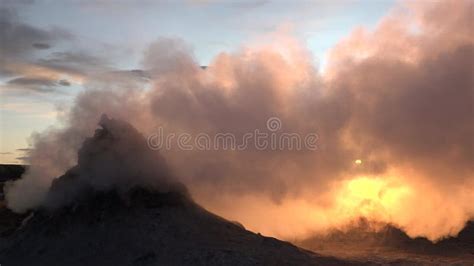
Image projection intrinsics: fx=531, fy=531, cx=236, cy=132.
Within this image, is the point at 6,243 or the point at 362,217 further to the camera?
the point at 362,217

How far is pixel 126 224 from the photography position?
84.5 feet

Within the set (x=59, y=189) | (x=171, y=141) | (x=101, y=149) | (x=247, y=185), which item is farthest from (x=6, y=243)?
(x=247, y=185)

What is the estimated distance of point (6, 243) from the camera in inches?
1080

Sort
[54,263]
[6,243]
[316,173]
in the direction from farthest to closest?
[316,173]
[6,243]
[54,263]

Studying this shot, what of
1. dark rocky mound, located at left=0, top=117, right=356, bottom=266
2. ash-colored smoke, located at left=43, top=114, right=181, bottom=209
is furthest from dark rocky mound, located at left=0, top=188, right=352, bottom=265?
ash-colored smoke, located at left=43, top=114, right=181, bottom=209

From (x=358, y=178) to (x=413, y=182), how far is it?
371 cm

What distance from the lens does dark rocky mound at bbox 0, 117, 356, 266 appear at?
923 inches

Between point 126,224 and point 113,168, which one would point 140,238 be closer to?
point 126,224

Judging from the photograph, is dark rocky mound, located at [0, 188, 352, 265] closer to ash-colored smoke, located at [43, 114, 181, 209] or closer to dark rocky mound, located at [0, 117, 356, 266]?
dark rocky mound, located at [0, 117, 356, 266]

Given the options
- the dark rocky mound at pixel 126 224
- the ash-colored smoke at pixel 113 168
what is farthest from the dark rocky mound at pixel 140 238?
the ash-colored smoke at pixel 113 168

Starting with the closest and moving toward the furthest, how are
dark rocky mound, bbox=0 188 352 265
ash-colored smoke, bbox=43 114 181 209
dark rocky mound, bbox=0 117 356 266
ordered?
dark rocky mound, bbox=0 188 352 265 → dark rocky mound, bbox=0 117 356 266 → ash-colored smoke, bbox=43 114 181 209

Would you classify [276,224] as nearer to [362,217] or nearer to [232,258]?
[362,217]

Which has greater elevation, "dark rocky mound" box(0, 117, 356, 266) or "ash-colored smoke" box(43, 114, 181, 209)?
"ash-colored smoke" box(43, 114, 181, 209)

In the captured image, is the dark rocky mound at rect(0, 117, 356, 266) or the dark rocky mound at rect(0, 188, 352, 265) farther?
the dark rocky mound at rect(0, 117, 356, 266)
